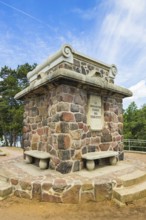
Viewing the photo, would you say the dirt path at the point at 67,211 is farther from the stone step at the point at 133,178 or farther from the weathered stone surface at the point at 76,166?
the weathered stone surface at the point at 76,166

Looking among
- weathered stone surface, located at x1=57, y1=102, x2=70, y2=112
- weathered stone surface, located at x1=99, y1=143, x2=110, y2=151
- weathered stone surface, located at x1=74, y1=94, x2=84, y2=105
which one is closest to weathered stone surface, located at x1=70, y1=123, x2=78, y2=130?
weathered stone surface, located at x1=57, y1=102, x2=70, y2=112

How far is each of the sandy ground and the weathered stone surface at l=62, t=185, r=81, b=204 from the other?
3.5 inches

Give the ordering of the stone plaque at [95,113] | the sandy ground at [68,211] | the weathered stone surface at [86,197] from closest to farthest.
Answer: the sandy ground at [68,211] < the weathered stone surface at [86,197] < the stone plaque at [95,113]

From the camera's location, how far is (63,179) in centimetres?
358

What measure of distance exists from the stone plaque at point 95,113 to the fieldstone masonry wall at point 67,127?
0.49 ft

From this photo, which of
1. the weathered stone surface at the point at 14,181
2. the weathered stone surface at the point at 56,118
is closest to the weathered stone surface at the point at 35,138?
the weathered stone surface at the point at 56,118

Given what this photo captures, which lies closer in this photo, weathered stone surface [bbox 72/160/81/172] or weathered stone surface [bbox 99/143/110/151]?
weathered stone surface [bbox 72/160/81/172]

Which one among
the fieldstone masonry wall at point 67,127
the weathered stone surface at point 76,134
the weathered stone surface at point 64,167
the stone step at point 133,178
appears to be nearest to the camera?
the stone step at point 133,178

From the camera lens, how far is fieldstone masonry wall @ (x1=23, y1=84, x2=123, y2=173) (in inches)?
162

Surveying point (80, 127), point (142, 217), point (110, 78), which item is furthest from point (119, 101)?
point (142, 217)

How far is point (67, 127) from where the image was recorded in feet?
13.6

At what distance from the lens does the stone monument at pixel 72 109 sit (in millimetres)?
4145

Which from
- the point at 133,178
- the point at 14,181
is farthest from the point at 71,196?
the point at 133,178

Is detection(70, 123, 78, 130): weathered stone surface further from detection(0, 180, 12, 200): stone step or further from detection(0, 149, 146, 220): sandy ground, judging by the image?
detection(0, 180, 12, 200): stone step
